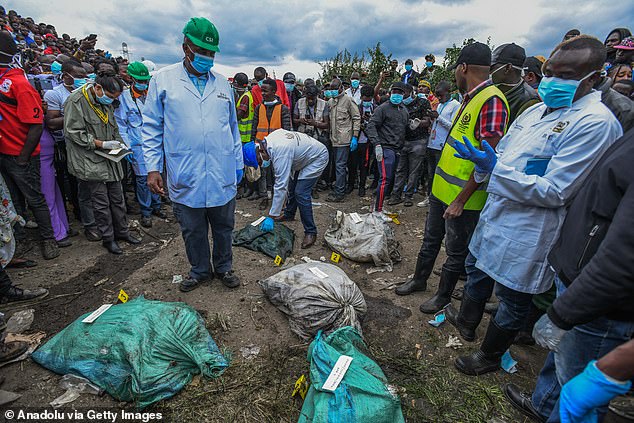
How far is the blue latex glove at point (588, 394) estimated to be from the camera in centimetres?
110

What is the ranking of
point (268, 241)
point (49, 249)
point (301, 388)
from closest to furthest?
point (301, 388), point (49, 249), point (268, 241)

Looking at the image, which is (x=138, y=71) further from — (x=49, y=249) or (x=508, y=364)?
(x=508, y=364)

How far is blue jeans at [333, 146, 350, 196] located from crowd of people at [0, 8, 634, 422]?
0.96 metres

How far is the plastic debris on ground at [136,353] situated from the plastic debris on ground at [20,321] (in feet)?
2.06

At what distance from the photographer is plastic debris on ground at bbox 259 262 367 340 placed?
8.68ft

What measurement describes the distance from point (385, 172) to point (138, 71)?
450 centimetres

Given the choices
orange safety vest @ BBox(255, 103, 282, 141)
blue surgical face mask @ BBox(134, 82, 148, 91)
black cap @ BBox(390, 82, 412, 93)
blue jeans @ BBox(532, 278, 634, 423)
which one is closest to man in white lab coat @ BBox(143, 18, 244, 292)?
orange safety vest @ BBox(255, 103, 282, 141)

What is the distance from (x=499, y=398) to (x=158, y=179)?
3.26 metres

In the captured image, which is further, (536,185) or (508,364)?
(508,364)

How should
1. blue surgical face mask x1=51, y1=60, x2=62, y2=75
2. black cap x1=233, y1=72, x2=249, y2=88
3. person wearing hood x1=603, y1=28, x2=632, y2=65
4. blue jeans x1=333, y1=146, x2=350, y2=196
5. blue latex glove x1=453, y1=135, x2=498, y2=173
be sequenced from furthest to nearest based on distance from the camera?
1. black cap x1=233, y1=72, x2=249, y2=88
2. blue jeans x1=333, y1=146, x2=350, y2=196
3. blue surgical face mask x1=51, y1=60, x2=62, y2=75
4. person wearing hood x1=603, y1=28, x2=632, y2=65
5. blue latex glove x1=453, y1=135, x2=498, y2=173

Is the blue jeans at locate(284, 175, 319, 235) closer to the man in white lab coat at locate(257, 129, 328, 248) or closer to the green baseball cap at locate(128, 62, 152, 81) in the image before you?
the man in white lab coat at locate(257, 129, 328, 248)

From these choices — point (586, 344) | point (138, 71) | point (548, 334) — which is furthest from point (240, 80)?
point (586, 344)

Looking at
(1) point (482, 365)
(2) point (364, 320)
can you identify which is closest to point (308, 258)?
(2) point (364, 320)

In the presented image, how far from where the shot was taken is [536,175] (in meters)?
1.88
